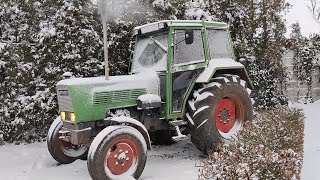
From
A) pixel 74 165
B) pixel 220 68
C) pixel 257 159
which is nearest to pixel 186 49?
pixel 220 68

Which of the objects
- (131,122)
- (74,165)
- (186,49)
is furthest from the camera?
(186,49)

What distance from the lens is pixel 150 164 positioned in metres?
5.69

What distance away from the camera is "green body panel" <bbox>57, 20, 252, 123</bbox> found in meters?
5.07

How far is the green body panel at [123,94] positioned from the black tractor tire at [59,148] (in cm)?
100

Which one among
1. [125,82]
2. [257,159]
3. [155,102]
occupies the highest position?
[125,82]

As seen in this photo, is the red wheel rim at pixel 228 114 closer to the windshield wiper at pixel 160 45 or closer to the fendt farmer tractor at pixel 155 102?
the fendt farmer tractor at pixel 155 102

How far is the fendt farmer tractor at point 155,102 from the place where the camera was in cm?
489

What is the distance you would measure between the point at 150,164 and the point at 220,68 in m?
1.96

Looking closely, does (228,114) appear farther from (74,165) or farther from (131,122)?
(74,165)

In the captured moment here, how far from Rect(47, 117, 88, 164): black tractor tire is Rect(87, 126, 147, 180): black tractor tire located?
4.73 ft

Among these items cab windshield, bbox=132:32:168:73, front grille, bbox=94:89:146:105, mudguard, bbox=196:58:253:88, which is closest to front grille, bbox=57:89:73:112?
front grille, bbox=94:89:146:105

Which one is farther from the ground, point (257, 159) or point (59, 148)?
point (257, 159)

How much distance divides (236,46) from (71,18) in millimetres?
4644

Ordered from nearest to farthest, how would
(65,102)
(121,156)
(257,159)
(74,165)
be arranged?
(257,159), (121,156), (65,102), (74,165)
